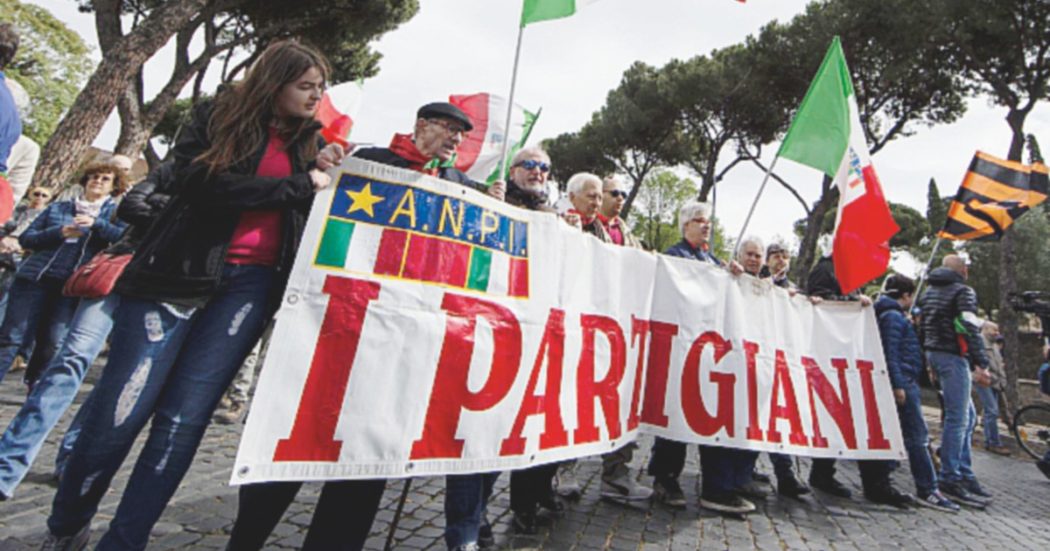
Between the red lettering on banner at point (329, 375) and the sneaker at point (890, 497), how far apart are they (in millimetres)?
4247

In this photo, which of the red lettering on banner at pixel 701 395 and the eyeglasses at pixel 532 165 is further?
the red lettering on banner at pixel 701 395

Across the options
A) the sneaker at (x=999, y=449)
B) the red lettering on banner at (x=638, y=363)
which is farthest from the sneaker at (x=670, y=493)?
the sneaker at (x=999, y=449)

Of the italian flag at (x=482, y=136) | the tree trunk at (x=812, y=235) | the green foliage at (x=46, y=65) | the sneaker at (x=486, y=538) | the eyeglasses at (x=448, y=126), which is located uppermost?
the green foliage at (x=46, y=65)

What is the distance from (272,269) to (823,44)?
58.2 ft

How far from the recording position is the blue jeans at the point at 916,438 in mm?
4566

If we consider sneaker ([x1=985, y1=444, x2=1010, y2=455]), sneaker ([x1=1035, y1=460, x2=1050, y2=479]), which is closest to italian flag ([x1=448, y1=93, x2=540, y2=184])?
sneaker ([x1=1035, y1=460, x2=1050, y2=479])

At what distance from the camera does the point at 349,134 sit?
6.53 meters

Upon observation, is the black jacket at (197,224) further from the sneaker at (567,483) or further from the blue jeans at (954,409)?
the blue jeans at (954,409)

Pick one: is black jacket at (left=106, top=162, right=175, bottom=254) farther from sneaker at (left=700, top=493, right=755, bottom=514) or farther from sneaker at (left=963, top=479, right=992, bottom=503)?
sneaker at (left=963, top=479, right=992, bottom=503)

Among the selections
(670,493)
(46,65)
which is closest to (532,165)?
(670,493)

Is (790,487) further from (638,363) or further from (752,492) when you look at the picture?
(638,363)

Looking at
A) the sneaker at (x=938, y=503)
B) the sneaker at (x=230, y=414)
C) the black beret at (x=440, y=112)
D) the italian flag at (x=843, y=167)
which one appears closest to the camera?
the black beret at (x=440, y=112)

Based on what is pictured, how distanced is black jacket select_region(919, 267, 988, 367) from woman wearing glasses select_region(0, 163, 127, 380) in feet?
19.6

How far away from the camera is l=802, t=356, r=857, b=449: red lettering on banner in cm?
395
